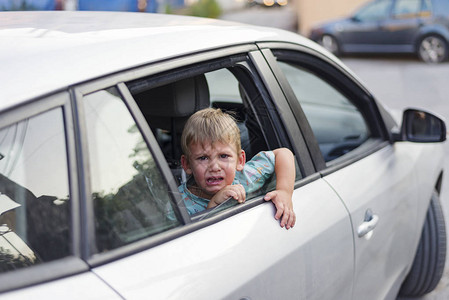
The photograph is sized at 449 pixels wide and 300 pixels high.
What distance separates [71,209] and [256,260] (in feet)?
1.98

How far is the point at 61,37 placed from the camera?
69.3 inches

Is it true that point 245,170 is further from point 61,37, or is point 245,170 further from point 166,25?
point 61,37

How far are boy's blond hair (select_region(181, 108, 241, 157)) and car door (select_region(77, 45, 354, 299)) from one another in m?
0.14

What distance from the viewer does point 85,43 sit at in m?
1.74

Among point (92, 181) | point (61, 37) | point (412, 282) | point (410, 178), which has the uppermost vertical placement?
point (61, 37)

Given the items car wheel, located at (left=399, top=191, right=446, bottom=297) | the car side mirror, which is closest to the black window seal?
the car side mirror

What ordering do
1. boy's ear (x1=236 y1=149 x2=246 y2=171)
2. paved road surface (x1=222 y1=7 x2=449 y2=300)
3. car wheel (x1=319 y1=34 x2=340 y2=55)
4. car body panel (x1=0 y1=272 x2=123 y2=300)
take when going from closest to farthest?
car body panel (x1=0 y1=272 x2=123 y2=300)
boy's ear (x1=236 y1=149 x2=246 y2=171)
paved road surface (x1=222 y1=7 x2=449 y2=300)
car wheel (x1=319 y1=34 x2=340 y2=55)

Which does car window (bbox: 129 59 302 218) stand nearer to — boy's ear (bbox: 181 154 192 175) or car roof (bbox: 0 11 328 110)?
boy's ear (bbox: 181 154 192 175)

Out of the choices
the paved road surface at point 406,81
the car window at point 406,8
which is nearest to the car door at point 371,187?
the paved road surface at point 406,81

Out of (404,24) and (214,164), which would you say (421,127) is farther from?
(404,24)

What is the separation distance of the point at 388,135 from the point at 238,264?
1.56 meters

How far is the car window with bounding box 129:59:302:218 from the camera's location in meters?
2.29

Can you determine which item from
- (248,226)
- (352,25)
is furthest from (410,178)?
(352,25)

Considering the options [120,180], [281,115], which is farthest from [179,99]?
[120,180]
